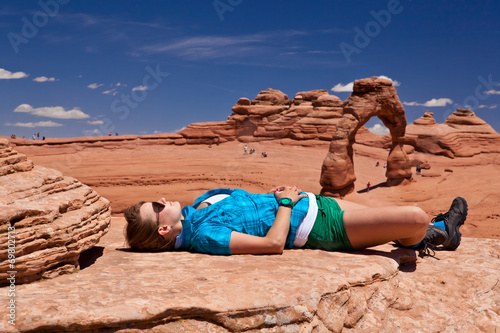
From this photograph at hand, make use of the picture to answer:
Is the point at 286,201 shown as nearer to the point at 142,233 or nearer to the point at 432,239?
the point at 142,233

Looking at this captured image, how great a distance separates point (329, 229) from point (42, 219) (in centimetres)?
210

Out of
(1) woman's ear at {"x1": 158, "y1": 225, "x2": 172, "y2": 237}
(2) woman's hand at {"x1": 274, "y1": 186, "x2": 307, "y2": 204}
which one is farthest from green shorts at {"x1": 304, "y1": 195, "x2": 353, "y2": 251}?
(1) woman's ear at {"x1": 158, "y1": 225, "x2": 172, "y2": 237}

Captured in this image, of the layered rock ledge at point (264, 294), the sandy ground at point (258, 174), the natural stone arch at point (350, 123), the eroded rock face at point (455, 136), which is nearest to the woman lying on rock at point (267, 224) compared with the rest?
the layered rock ledge at point (264, 294)

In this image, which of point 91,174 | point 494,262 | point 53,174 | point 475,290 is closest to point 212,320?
point 53,174

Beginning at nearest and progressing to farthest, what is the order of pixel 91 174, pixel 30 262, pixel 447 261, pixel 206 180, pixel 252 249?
pixel 30 262 → pixel 252 249 → pixel 447 261 → pixel 206 180 → pixel 91 174

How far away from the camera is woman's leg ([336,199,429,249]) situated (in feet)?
9.41

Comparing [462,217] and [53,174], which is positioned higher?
[53,174]

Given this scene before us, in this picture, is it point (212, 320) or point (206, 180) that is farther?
point (206, 180)

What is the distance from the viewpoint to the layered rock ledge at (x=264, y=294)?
1.81 m

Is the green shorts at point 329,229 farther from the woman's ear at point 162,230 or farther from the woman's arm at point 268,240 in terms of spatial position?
the woman's ear at point 162,230

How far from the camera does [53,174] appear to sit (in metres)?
3.07

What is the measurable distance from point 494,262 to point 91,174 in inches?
714

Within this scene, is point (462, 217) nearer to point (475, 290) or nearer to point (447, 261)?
point (447, 261)

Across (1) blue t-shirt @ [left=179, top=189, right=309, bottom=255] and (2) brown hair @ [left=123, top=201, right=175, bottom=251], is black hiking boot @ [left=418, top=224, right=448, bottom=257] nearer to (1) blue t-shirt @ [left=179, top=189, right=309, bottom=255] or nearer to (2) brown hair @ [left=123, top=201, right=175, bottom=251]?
(1) blue t-shirt @ [left=179, top=189, right=309, bottom=255]
